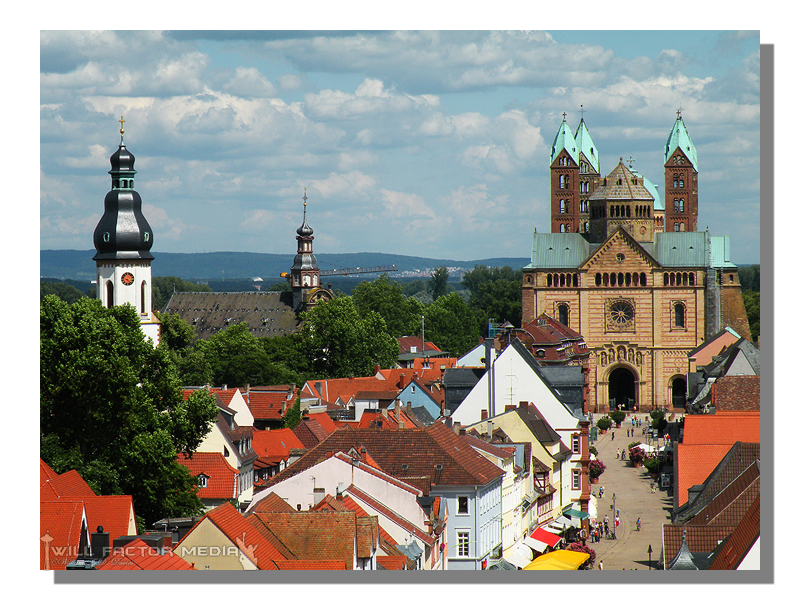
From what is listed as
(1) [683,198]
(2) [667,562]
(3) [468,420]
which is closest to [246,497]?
(3) [468,420]

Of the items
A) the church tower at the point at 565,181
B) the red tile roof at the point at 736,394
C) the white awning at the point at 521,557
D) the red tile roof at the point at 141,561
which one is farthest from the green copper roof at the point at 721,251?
the red tile roof at the point at 141,561

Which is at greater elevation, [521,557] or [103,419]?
[103,419]

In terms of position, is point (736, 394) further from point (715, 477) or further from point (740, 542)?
point (740, 542)

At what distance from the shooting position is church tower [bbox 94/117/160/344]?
66.9 m

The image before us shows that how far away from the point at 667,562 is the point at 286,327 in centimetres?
10593

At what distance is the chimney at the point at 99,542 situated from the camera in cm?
3389

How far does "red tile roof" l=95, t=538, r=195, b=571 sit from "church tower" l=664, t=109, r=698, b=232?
118 m

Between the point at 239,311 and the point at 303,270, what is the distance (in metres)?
8.04

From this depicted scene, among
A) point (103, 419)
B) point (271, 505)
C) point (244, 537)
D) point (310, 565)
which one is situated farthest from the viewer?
point (103, 419)

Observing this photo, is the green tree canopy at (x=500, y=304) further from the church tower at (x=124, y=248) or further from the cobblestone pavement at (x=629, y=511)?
the church tower at (x=124, y=248)

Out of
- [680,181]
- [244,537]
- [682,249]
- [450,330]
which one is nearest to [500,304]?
[450,330]

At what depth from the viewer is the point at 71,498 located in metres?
37.2

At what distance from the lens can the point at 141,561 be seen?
97.5ft

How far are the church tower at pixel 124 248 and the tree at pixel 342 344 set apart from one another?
136 feet
